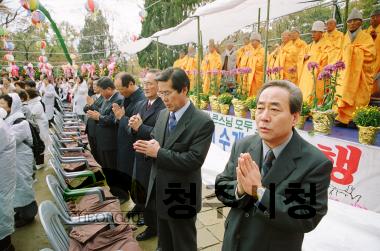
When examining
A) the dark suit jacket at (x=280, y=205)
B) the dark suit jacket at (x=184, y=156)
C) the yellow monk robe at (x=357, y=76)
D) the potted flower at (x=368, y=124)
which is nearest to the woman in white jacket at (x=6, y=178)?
the dark suit jacket at (x=184, y=156)

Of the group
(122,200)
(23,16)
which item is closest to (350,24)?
(122,200)

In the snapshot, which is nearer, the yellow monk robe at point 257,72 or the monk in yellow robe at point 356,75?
the monk in yellow robe at point 356,75

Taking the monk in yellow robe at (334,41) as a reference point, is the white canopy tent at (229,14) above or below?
above

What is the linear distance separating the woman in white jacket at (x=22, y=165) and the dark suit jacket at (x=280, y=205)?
261 cm

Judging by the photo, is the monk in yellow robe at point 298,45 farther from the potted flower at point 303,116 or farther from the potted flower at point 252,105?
the potted flower at point 303,116

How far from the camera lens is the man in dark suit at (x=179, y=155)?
6.39ft

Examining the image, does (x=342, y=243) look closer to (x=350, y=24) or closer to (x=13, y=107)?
(x=350, y=24)

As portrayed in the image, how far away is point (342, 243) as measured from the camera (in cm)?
229

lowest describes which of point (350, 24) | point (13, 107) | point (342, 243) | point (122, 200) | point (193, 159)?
point (122, 200)

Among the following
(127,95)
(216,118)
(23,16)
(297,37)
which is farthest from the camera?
(23,16)

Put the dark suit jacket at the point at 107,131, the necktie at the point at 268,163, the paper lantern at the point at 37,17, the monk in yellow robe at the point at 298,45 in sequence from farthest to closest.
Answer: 1. the paper lantern at the point at 37,17
2. the monk in yellow robe at the point at 298,45
3. the dark suit jacket at the point at 107,131
4. the necktie at the point at 268,163

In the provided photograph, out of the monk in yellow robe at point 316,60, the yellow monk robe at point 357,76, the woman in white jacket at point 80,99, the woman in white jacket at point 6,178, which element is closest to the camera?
the woman in white jacket at point 6,178

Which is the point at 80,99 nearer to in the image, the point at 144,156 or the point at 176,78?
the point at 144,156

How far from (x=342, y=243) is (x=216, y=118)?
10.0 feet
